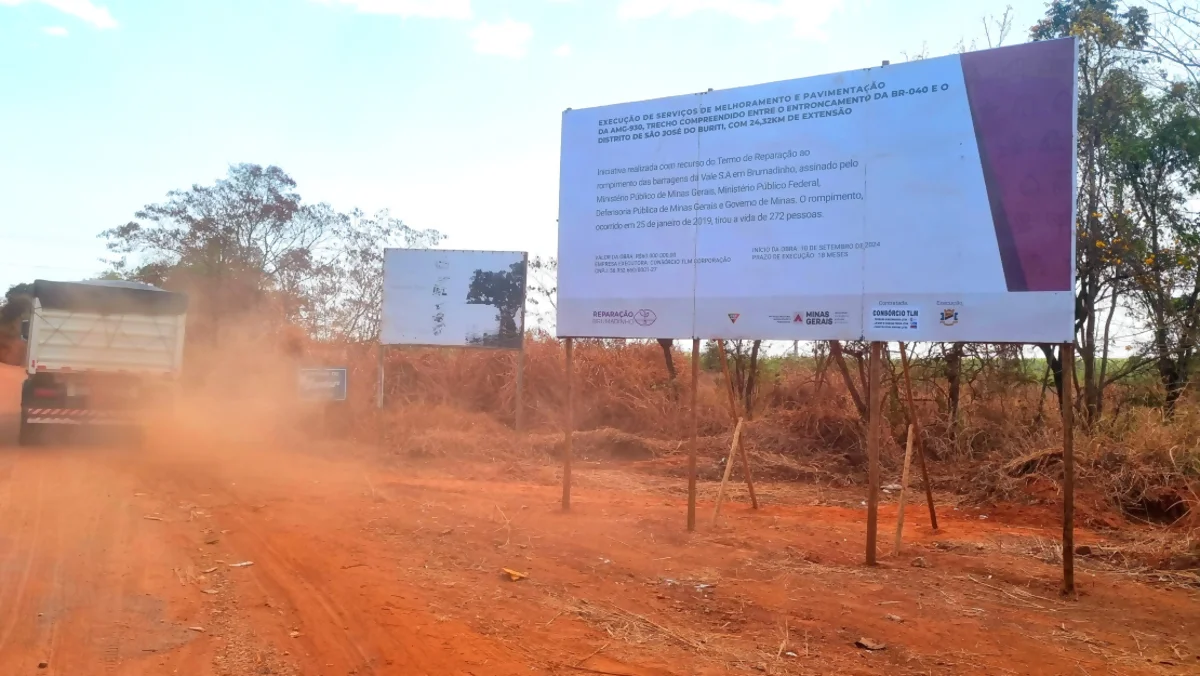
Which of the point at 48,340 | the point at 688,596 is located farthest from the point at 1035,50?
the point at 48,340

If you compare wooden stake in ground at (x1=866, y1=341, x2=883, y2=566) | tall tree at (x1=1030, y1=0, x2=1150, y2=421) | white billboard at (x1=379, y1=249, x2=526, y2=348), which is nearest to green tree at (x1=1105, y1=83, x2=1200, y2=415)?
tall tree at (x1=1030, y1=0, x2=1150, y2=421)

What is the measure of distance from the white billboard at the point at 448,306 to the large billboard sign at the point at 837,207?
20.1 feet

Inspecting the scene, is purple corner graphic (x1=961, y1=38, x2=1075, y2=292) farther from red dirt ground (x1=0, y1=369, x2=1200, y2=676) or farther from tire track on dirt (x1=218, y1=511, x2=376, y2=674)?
tire track on dirt (x1=218, y1=511, x2=376, y2=674)

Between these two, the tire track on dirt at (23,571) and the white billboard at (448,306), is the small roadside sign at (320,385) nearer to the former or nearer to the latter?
the white billboard at (448,306)

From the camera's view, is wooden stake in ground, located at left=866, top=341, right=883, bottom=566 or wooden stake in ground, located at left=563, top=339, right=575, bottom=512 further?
wooden stake in ground, located at left=563, top=339, right=575, bottom=512

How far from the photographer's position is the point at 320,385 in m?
13.8

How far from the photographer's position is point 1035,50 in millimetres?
5746

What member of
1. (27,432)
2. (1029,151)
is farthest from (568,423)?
(27,432)

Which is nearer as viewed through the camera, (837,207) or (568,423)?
(837,207)

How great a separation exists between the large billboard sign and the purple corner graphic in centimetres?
1

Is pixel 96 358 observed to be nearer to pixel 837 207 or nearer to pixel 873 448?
pixel 837 207

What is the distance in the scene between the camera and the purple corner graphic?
5641 millimetres

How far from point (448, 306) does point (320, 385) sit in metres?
2.67

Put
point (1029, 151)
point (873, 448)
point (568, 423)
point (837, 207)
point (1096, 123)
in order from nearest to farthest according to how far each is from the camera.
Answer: point (1029, 151), point (873, 448), point (837, 207), point (568, 423), point (1096, 123)
